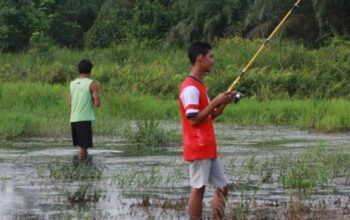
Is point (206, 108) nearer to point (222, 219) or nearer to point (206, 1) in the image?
point (222, 219)

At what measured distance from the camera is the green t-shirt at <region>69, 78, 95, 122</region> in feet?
43.9

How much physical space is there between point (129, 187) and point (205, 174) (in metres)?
2.82

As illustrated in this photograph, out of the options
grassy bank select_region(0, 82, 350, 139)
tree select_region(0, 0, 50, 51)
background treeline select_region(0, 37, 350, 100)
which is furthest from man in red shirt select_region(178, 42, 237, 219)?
tree select_region(0, 0, 50, 51)

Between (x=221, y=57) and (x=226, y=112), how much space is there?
643 cm

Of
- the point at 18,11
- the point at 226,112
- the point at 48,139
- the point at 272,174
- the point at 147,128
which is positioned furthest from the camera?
the point at 18,11

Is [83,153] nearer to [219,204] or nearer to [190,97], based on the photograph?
[219,204]

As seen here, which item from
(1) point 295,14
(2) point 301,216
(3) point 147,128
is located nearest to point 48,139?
(3) point 147,128

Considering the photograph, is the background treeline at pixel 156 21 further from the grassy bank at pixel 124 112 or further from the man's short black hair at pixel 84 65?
the man's short black hair at pixel 84 65

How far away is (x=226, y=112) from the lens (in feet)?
67.6

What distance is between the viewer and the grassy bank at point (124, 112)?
58.3ft

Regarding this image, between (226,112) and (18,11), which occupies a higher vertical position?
(18,11)

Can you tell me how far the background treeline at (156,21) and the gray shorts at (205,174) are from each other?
790 inches

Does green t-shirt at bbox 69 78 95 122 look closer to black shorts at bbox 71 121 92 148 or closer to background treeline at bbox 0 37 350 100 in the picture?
black shorts at bbox 71 121 92 148

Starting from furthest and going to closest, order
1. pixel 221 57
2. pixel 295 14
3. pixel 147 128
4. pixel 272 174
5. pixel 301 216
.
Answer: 1. pixel 295 14
2. pixel 221 57
3. pixel 147 128
4. pixel 272 174
5. pixel 301 216
